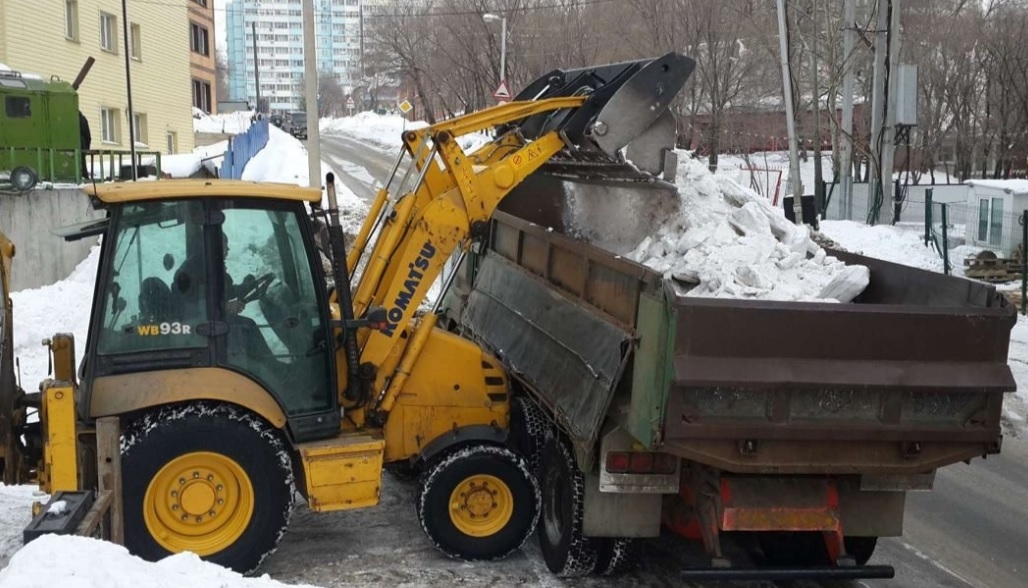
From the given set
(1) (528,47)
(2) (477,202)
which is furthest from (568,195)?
(1) (528,47)

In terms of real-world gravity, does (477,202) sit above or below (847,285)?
above

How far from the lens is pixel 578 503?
5.64 meters

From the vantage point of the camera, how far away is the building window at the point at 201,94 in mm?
57625

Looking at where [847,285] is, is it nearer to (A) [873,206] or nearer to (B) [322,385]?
(B) [322,385]

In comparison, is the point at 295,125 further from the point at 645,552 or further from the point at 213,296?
the point at 645,552

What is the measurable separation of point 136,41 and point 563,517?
97.4 feet

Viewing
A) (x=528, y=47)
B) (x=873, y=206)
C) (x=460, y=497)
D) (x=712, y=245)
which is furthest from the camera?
(x=528, y=47)

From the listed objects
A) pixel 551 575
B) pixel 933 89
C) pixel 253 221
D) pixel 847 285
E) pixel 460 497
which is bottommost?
pixel 551 575

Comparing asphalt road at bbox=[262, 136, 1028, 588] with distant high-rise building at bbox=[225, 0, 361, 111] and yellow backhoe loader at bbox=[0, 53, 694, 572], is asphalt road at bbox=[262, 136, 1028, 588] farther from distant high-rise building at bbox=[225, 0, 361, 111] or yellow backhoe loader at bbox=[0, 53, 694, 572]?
Answer: distant high-rise building at bbox=[225, 0, 361, 111]

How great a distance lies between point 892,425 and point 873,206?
19966mm

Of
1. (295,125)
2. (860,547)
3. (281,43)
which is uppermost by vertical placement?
(281,43)

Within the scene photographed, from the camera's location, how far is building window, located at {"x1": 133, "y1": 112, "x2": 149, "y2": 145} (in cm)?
3209

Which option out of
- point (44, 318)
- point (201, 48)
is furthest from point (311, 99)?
point (201, 48)

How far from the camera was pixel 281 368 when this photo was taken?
19.0 feet
